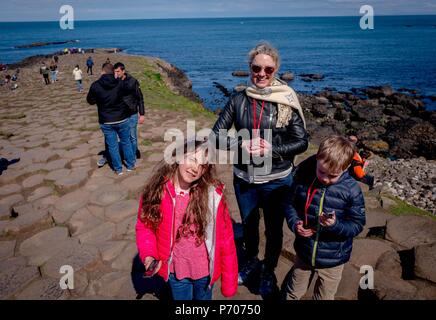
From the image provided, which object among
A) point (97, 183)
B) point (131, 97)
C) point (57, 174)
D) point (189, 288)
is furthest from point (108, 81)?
point (189, 288)

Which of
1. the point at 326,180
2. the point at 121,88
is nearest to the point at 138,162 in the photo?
the point at 121,88

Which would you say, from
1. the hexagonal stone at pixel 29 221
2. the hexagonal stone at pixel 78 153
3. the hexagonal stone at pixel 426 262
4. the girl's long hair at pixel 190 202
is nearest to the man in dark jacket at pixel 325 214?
the girl's long hair at pixel 190 202

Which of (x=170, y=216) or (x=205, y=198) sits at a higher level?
(x=205, y=198)

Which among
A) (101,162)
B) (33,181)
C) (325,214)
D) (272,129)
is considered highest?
(272,129)

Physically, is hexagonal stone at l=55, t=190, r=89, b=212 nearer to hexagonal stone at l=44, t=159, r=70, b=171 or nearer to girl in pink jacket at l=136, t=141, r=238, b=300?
hexagonal stone at l=44, t=159, r=70, b=171

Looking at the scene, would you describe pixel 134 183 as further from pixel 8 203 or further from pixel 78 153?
pixel 78 153

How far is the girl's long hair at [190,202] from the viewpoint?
7.23 feet

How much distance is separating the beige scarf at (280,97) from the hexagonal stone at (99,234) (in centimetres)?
270

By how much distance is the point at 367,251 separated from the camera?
133 inches

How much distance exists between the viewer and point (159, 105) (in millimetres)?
10648

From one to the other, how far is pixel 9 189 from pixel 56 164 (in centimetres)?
100

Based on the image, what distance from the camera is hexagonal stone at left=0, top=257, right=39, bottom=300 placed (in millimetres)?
3021
